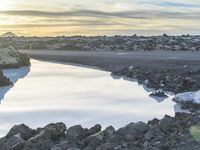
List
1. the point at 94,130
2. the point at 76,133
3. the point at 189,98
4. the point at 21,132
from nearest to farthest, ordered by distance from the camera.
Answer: the point at 76,133 → the point at 21,132 → the point at 94,130 → the point at 189,98

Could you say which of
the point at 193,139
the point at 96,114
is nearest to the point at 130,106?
the point at 96,114

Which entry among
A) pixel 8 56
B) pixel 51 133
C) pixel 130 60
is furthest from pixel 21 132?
pixel 130 60

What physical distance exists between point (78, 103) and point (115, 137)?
7.28 metres

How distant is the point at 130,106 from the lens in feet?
60.4

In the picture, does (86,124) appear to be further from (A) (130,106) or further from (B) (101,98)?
(B) (101,98)

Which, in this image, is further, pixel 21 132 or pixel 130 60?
pixel 130 60

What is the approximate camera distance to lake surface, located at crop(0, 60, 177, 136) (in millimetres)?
15867

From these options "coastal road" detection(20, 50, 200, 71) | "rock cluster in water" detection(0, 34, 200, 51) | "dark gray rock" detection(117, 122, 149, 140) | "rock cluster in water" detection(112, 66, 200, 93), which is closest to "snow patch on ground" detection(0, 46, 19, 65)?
"coastal road" detection(20, 50, 200, 71)

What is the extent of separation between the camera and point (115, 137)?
1191cm

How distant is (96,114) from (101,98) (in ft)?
12.1

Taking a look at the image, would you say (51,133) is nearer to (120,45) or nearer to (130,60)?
(130,60)

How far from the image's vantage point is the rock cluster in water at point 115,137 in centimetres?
1118

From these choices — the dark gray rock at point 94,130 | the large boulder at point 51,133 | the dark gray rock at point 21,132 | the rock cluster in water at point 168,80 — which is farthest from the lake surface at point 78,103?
the large boulder at point 51,133

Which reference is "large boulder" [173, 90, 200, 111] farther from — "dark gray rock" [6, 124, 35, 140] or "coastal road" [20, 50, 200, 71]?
"coastal road" [20, 50, 200, 71]
